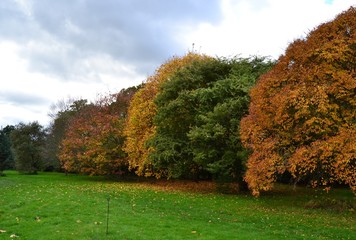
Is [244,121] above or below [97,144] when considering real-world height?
below

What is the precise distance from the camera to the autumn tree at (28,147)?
181 feet

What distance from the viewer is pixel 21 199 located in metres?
18.7

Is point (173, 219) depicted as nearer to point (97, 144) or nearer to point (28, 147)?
point (97, 144)

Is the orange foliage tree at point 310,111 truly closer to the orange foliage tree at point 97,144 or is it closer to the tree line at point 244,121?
the tree line at point 244,121

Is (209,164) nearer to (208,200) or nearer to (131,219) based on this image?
(208,200)

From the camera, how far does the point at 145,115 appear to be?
34.6 m

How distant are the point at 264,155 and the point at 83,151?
28315 mm

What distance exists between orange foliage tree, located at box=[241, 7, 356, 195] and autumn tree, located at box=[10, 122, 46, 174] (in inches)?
1781

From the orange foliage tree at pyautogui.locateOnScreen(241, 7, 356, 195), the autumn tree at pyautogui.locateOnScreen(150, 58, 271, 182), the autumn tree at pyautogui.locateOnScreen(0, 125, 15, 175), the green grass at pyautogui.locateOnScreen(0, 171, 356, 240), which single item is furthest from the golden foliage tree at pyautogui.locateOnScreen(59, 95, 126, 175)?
the autumn tree at pyautogui.locateOnScreen(0, 125, 15, 175)

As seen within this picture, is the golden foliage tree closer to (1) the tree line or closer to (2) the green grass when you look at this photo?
(1) the tree line

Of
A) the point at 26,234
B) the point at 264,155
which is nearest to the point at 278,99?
the point at 264,155

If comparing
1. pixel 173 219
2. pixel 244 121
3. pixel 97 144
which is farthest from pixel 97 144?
pixel 173 219

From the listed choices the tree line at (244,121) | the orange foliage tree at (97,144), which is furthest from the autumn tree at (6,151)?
the orange foliage tree at (97,144)

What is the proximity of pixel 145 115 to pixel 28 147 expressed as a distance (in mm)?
29176
